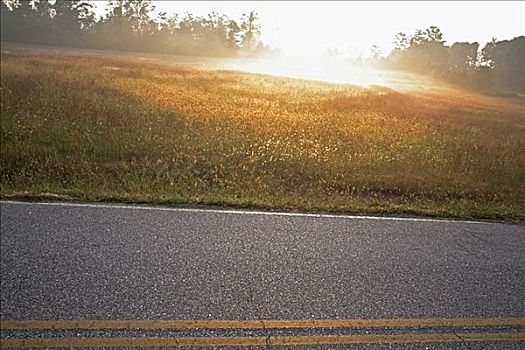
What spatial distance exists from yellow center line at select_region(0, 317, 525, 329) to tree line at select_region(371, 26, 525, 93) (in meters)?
7.11

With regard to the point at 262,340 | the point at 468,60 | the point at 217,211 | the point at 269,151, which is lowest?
the point at 262,340

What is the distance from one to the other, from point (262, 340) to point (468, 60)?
29.8 feet

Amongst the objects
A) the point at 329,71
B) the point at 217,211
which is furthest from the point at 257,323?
the point at 329,71

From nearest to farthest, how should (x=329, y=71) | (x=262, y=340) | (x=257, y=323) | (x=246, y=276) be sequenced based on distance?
(x=262, y=340), (x=257, y=323), (x=246, y=276), (x=329, y=71)

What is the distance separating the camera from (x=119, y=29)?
2983 cm

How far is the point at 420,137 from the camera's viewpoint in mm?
11148

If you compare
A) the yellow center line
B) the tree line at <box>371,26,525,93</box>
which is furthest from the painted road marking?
the tree line at <box>371,26,525,93</box>

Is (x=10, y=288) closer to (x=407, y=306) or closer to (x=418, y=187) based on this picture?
(x=407, y=306)

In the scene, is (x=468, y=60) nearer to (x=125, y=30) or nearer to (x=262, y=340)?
(x=262, y=340)

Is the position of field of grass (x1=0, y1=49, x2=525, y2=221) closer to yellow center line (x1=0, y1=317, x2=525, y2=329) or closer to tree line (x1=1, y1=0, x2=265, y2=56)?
yellow center line (x1=0, y1=317, x2=525, y2=329)

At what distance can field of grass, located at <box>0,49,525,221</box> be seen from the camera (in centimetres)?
650

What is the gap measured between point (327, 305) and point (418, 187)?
5.23 m

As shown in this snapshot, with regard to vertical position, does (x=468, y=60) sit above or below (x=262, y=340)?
above

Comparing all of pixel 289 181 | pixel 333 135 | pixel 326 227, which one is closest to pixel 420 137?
pixel 333 135
